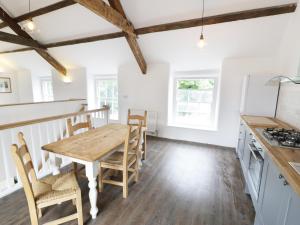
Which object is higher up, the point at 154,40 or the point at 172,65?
the point at 154,40

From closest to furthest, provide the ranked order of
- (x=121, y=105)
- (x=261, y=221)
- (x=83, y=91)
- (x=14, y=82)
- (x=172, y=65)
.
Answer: (x=261, y=221), (x=172, y=65), (x=121, y=105), (x=83, y=91), (x=14, y=82)

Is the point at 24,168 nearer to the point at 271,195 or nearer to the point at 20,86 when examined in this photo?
the point at 271,195

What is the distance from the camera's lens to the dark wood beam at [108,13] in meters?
2.08

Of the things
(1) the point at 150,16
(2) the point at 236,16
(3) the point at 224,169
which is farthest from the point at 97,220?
(2) the point at 236,16

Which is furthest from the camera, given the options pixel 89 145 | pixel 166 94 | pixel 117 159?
pixel 166 94

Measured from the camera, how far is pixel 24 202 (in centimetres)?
185

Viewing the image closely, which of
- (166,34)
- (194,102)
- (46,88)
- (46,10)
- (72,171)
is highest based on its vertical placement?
(46,10)

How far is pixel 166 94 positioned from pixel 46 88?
17.8 ft

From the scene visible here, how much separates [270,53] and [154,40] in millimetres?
2447

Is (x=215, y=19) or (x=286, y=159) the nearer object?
(x=286, y=159)

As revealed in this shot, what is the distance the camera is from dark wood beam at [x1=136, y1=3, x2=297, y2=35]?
7.38 ft

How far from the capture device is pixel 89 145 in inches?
68.3

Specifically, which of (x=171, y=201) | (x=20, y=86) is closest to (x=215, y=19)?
(x=171, y=201)

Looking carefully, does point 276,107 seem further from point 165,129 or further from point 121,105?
point 121,105
